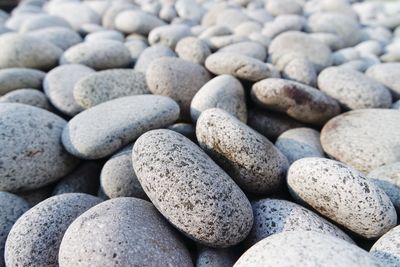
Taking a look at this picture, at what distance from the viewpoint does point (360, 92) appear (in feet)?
7.89

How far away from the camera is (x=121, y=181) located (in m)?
1.70

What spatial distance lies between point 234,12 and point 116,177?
11.3 ft

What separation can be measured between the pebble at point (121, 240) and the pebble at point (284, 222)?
34 centimetres

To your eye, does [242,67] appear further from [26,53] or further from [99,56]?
[26,53]

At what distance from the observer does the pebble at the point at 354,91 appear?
7.87ft

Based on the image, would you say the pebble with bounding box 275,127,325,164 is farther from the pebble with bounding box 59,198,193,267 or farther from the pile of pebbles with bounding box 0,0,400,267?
the pebble with bounding box 59,198,193,267

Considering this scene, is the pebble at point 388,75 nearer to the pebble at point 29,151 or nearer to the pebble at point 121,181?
the pebble at point 121,181

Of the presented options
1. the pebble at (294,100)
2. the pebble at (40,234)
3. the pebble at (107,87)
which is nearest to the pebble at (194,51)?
the pebble at (107,87)

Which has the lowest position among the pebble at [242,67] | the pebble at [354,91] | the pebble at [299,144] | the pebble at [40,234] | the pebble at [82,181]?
the pebble at [82,181]

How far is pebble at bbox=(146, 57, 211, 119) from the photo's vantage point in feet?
7.50

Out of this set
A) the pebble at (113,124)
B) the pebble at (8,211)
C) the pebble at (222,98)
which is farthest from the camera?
the pebble at (222,98)

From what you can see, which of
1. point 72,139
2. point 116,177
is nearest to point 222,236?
point 116,177

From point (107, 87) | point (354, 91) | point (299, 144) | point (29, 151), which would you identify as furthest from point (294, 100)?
point (29, 151)

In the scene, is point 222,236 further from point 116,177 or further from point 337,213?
point 116,177
